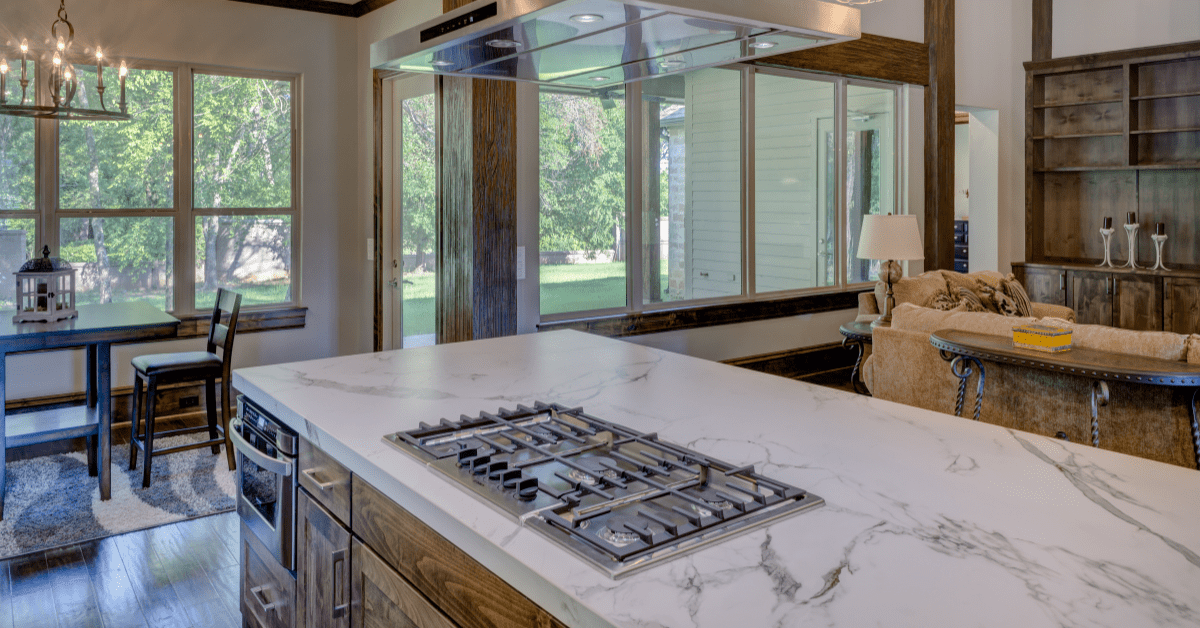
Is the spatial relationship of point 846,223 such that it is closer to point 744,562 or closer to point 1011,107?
point 1011,107

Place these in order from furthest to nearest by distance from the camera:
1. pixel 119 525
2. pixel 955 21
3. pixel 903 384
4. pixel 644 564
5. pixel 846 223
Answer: pixel 955 21 → pixel 846 223 → pixel 903 384 → pixel 119 525 → pixel 644 564

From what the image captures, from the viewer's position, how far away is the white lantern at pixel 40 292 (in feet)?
12.4

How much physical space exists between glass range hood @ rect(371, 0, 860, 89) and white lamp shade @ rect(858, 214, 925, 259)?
3433mm

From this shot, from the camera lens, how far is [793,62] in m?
5.87

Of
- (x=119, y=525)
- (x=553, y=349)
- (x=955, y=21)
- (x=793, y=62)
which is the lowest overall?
(x=119, y=525)

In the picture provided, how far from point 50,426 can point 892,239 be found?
4.70m

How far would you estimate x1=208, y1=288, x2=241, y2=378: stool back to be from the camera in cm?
407

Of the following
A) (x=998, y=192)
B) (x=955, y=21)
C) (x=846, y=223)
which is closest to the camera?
(x=846, y=223)

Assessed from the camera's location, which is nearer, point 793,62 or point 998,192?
point 793,62

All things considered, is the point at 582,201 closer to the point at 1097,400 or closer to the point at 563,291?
the point at 563,291

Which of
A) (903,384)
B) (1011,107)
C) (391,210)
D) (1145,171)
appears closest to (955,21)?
(1011,107)

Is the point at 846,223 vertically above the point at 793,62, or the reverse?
the point at 793,62

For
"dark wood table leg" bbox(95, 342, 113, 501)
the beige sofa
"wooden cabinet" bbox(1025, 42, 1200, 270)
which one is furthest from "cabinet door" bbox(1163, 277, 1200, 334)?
"dark wood table leg" bbox(95, 342, 113, 501)

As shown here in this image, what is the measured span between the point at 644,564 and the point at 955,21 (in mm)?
7105
